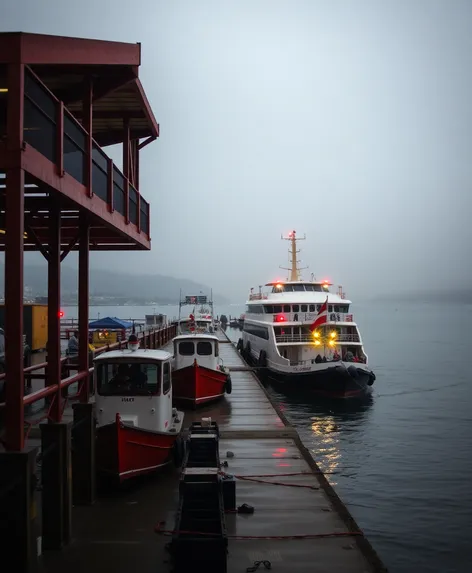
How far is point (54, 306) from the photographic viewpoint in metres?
8.20

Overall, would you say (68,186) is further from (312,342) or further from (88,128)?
(312,342)

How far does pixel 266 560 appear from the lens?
7.62 m

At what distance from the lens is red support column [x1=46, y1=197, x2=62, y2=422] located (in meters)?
7.88

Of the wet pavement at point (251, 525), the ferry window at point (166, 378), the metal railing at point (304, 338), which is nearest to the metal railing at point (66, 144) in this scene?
the ferry window at point (166, 378)

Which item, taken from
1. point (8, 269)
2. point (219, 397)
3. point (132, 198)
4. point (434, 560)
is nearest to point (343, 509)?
point (434, 560)

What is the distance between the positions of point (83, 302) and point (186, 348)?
1061cm

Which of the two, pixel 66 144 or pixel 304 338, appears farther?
pixel 304 338

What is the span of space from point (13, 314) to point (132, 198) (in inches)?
266

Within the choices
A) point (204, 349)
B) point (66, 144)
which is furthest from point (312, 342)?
point (66, 144)

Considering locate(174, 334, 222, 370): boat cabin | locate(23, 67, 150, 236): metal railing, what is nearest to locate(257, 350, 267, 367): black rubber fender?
locate(174, 334, 222, 370): boat cabin

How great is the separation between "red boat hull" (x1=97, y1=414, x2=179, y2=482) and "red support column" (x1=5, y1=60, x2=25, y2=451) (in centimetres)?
375

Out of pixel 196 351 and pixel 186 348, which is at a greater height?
pixel 186 348

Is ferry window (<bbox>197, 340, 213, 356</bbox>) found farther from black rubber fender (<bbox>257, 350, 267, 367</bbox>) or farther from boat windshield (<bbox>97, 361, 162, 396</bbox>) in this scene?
black rubber fender (<bbox>257, 350, 267, 367</bbox>)

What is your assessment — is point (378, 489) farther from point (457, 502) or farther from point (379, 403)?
point (379, 403)
